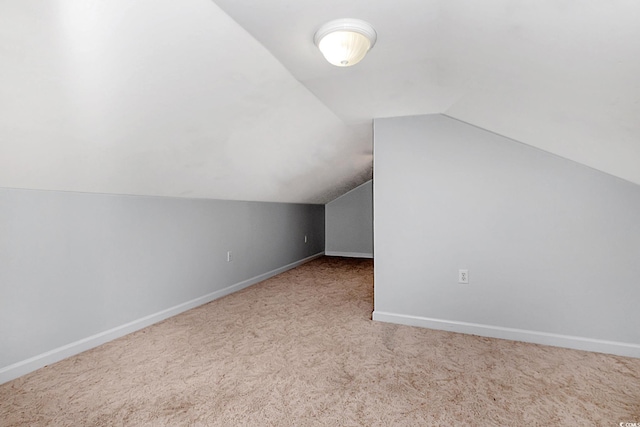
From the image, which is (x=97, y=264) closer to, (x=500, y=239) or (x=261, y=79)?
(x=261, y=79)

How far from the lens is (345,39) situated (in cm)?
142

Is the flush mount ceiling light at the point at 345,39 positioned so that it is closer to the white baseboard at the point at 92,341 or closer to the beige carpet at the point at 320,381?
the beige carpet at the point at 320,381

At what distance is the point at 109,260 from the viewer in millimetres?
2230

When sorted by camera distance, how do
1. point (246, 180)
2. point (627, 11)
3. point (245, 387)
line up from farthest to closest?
point (246, 180) < point (245, 387) < point (627, 11)

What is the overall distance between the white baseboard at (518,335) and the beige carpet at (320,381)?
0.21 feet

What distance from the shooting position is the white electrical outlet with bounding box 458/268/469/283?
7.98 feet

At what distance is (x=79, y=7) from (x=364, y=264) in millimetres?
4688

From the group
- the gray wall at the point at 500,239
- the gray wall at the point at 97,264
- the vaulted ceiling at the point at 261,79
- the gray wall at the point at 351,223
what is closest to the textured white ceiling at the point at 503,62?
the vaulted ceiling at the point at 261,79

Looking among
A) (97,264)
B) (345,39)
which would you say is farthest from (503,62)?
(97,264)

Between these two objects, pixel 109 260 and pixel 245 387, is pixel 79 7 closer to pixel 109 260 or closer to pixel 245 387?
pixel 109 260

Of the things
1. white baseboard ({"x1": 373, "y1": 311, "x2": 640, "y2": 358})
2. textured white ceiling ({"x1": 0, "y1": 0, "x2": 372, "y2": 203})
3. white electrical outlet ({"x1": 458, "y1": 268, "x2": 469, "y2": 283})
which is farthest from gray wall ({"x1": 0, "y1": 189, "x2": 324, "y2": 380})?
white electrical outlet ({"x1": 458, "y1": 268, "x2": 469, "y2": 283})

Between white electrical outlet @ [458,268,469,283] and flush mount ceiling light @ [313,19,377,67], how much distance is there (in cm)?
176

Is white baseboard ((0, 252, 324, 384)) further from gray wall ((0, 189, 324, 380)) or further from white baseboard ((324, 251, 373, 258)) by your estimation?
white baseboard ((324, 251, 373, 258))

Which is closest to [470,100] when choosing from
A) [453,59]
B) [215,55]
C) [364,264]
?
[453,59]
